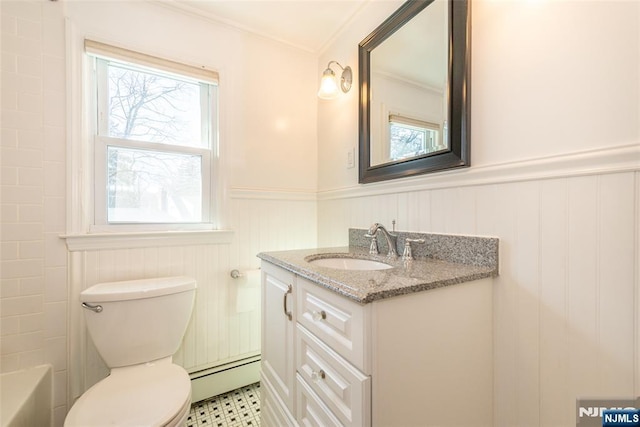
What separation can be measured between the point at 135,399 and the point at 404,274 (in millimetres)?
1075

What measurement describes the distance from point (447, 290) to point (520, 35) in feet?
2.76

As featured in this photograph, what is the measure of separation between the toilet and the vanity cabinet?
462mm

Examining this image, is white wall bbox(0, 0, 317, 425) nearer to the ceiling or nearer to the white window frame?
the ceiling

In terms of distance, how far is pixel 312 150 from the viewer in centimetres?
195

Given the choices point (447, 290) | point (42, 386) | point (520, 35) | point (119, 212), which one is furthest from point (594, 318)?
point (42, 386)

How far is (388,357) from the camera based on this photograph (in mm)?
683

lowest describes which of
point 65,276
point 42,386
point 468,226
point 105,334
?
point 42,386

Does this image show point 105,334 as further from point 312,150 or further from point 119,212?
point 312,150

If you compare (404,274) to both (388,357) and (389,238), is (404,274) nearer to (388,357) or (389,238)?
(388,357)

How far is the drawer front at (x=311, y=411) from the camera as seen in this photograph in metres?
0.79

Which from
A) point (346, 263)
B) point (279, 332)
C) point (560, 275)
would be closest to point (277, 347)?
point (279, 332)

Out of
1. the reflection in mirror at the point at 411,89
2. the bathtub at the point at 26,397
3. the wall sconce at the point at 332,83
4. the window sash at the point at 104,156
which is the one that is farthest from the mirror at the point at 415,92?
the bathtub at the point at 26,397

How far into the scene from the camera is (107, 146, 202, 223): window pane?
1407 millimetres

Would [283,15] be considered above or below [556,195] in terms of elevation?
above
